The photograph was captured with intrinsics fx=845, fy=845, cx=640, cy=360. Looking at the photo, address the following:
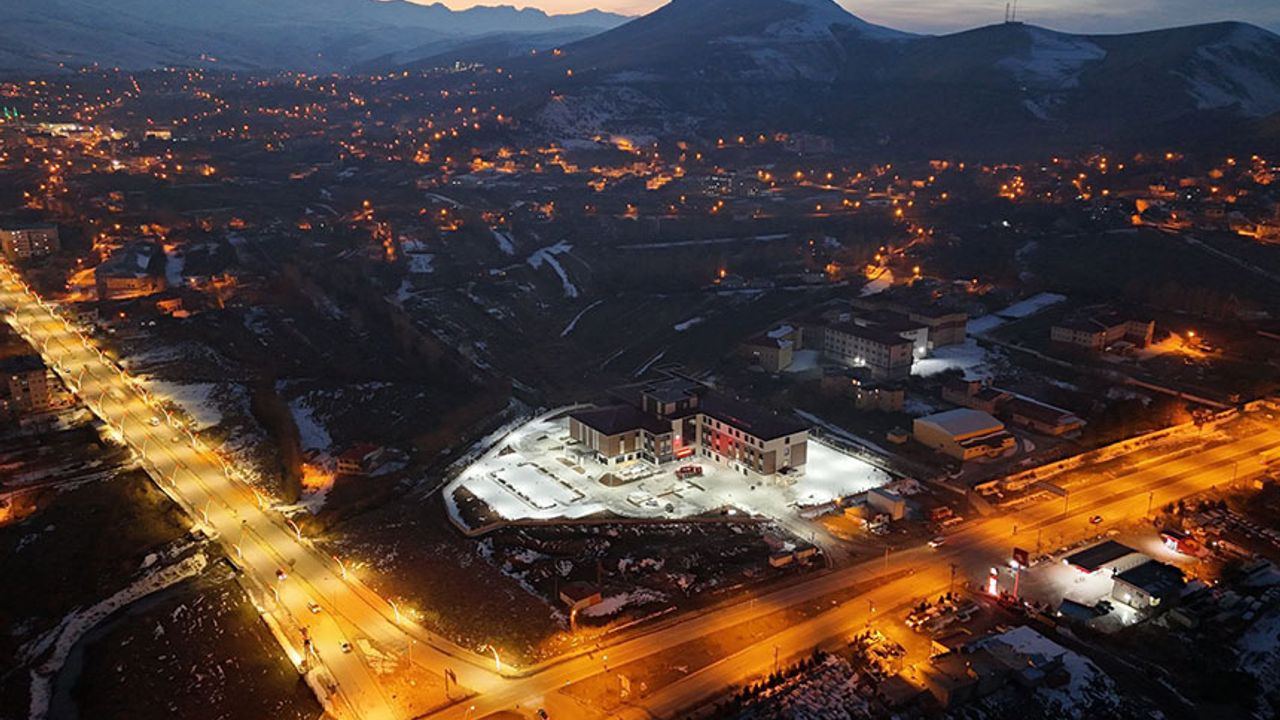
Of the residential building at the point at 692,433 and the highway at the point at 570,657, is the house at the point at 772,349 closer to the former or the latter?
the residential building at the point at 692,433

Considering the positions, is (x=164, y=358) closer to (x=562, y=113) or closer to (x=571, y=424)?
(x=571, y=424)

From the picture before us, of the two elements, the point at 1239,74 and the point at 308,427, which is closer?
the point at 308,427

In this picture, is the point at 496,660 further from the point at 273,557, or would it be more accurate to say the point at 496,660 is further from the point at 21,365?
the point at 21,365

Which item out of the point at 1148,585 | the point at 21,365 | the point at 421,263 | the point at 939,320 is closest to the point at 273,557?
the point at 21,365

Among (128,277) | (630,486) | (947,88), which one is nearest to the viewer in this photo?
(630,486)

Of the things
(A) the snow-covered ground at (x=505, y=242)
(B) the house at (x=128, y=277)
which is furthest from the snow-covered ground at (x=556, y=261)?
(B) the house at (x=128, y=277)

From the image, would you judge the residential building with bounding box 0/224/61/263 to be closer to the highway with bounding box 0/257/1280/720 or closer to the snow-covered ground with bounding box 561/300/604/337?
the highway with bounding box 0/257/1280/720

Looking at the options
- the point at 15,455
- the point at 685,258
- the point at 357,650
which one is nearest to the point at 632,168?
the point at 685,258

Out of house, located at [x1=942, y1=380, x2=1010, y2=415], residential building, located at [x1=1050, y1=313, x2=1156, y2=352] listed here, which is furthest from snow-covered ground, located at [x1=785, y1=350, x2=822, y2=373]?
residential building, located at [x1=1050, y1=313, x2=1156, y2=352]
